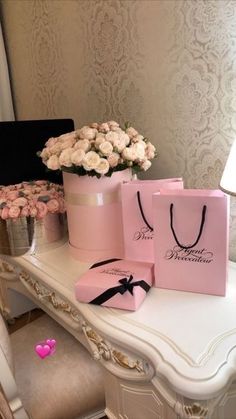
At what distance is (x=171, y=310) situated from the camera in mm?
913

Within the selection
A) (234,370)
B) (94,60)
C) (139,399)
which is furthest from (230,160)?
(94,60)

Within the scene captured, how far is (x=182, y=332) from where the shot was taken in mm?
827

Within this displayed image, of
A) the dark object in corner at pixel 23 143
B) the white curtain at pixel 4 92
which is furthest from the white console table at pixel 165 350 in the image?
the white curtain at pixel 4 92

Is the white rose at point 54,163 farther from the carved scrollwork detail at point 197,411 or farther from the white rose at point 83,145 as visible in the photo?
the carved scrollwork detail at point 197,411

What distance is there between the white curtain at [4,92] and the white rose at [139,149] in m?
1.44

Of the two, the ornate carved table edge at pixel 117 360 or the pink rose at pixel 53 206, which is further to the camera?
the pink rose at pixel 53 206

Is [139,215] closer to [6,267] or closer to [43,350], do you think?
[43,350]

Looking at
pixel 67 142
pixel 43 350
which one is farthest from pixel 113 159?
pixel 43 350

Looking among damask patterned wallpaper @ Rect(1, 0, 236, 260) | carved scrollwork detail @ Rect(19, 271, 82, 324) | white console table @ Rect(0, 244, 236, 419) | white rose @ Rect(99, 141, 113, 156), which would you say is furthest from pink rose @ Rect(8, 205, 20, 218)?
damask patterned wallpaper @ Rect(1, 0, 236, 260)

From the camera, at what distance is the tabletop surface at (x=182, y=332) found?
0.72m

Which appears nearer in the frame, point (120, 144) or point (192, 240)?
point (192, 240)

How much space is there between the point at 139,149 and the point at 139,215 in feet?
0.66

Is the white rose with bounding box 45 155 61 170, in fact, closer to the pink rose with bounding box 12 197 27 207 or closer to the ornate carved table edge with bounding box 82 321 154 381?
the pink rose with bounding box 12 197 27 207

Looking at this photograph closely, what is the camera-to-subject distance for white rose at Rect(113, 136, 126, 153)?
1.09 metres
